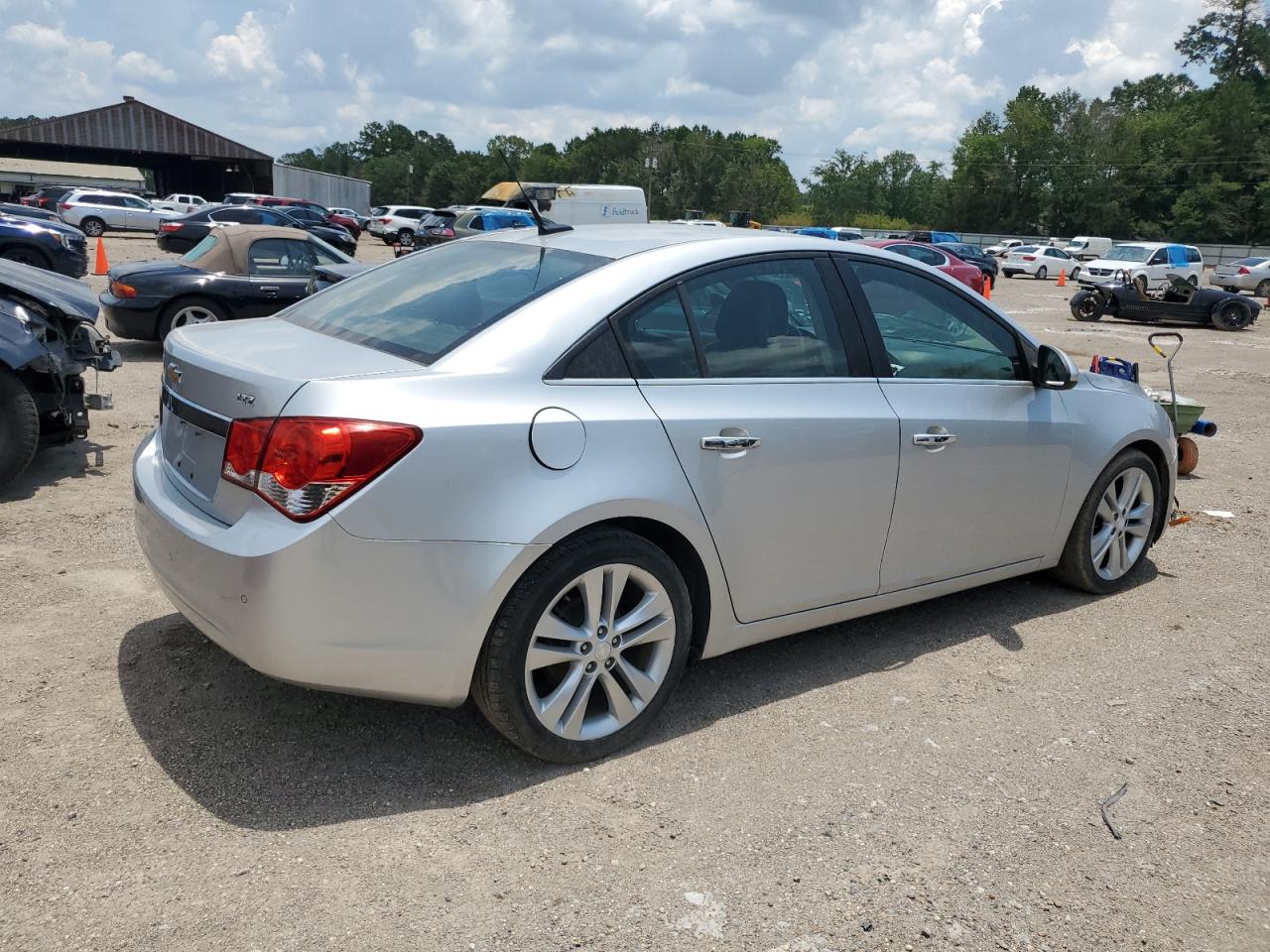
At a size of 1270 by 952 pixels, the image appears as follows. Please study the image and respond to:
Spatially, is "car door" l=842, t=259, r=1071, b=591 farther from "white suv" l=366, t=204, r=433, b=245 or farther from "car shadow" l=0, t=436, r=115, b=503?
"white suv" l=366, t=204, r=433, b=245

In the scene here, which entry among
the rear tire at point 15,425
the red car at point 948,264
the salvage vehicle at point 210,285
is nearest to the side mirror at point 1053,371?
the rear tire at point 15,425

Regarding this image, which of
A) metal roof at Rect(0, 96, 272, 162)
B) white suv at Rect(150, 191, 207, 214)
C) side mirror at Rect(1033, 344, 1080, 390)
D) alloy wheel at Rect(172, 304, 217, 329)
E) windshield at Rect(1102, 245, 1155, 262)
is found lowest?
alloy wheel at Rect(172, 304, 217, 329)

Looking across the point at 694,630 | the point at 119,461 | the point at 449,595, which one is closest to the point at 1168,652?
the point at 694,630

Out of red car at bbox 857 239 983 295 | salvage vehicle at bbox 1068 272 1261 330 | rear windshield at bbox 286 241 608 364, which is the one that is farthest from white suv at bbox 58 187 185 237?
rear windshield at bbox 286 241 608 364

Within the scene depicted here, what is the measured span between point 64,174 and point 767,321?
6646cm

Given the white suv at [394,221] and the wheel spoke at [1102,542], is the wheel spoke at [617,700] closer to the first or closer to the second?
the wheel spoke at [1102,542]

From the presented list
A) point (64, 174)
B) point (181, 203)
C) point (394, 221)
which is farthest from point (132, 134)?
point (394, 221)

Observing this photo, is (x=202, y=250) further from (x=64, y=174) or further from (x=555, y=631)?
(x=64, y=174)

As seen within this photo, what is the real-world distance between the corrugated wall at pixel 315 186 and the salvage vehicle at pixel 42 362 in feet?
187

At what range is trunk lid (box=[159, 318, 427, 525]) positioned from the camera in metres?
2.97

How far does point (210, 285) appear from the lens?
10.7 metres

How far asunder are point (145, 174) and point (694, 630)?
79564 millimetres

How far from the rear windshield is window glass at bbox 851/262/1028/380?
1.20 meters

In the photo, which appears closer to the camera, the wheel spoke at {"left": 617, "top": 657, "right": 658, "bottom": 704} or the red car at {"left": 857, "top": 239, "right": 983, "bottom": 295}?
the wheel spoke at {"left": 617, "top": 657, "right": 658, "bottom": 704}
